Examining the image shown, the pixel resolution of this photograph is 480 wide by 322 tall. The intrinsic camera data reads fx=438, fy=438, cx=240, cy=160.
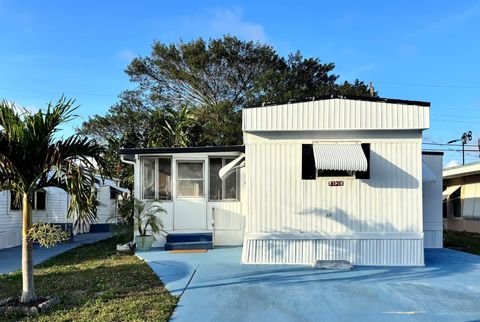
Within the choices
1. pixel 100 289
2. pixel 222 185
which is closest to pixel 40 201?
pixel 222 185

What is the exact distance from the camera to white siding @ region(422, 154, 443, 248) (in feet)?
40.3

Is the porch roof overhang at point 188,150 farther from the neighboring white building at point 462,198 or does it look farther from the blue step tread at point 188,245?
the neighboring white building at point 462,198

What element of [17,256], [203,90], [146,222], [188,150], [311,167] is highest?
[203,90]

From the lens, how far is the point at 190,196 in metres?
12.6

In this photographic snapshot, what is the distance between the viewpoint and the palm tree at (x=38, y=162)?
19.6 ft

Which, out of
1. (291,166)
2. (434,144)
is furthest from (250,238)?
(434,144)

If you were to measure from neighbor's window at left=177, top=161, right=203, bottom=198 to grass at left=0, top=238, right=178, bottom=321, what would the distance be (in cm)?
265

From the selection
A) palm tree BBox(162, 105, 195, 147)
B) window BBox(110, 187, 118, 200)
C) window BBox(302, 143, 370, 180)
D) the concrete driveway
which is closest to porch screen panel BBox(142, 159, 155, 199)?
the concrete driveway

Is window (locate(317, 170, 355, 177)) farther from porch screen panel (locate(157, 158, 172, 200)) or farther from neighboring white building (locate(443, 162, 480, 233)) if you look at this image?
neighboring white building (locate(443, 162, 480, 233))

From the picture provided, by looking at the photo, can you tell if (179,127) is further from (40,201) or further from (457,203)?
(457,203)

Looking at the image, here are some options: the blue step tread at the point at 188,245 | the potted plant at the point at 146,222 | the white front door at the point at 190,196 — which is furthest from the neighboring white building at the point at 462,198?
the potted plant at the point at 146,222

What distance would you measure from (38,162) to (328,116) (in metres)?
5.99

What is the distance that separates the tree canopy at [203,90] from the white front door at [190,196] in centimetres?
1139

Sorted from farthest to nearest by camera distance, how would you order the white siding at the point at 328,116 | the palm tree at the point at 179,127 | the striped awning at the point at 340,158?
1. the palm tree at the point at 179,127
2. the white siding at the point at 328,116
3. the striped awning at the point at 340,158
